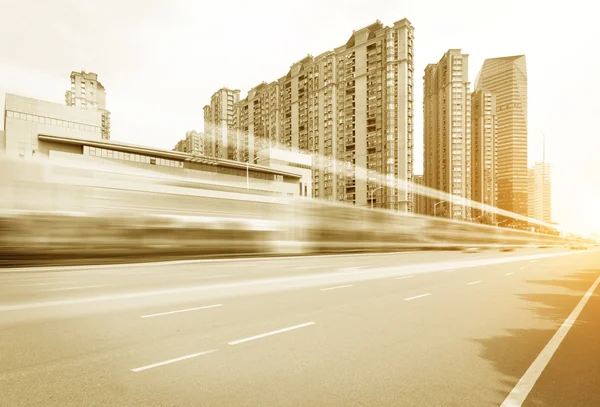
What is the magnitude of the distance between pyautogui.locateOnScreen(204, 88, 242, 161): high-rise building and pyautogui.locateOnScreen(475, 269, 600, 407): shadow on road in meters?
124

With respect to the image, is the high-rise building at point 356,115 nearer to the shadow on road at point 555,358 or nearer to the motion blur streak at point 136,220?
the motion blur streak at point 136,220

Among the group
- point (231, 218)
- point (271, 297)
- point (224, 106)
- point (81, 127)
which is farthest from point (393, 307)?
point (224, 106)

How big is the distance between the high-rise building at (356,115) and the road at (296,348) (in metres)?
77.8

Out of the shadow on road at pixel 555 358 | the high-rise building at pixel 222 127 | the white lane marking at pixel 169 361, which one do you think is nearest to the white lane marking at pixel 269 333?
the white lane marking at pixel 169 361

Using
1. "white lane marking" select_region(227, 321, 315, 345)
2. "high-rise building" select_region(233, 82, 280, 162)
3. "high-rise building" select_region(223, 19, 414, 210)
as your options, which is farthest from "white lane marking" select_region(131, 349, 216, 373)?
"high-rise building" select_region(233, 82, 280, 162)

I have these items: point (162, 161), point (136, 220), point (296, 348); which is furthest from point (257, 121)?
point (296, 348)

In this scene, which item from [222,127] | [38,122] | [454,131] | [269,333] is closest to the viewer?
[269,333]

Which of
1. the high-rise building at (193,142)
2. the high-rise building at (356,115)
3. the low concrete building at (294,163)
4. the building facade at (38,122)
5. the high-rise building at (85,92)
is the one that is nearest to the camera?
the building facade at (38,122)

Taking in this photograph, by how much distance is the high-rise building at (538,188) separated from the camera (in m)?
189

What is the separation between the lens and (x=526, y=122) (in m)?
190

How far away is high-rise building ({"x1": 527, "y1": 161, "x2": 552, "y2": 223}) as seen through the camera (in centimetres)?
18880

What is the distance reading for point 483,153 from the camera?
128m

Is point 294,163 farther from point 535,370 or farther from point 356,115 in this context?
point 535,370

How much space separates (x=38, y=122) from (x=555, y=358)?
80.9 metres
